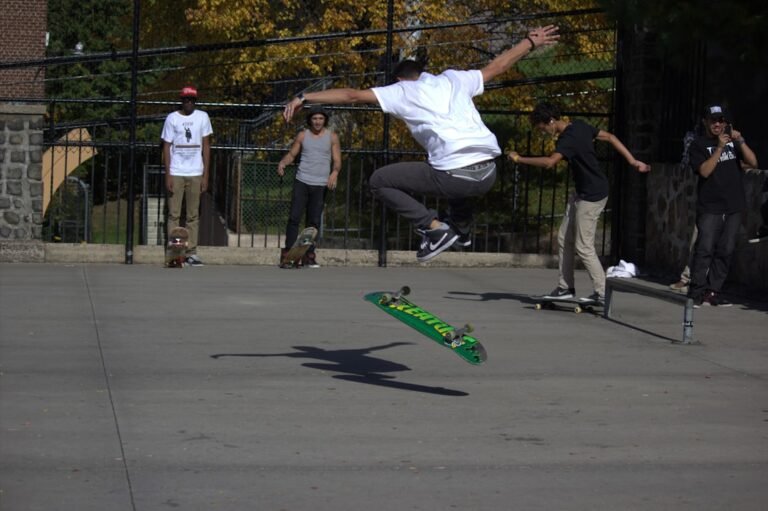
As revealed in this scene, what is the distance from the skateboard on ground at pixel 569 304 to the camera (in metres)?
12.8

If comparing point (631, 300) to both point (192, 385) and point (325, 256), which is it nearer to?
point (325, 256)

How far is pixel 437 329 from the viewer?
8773 mm

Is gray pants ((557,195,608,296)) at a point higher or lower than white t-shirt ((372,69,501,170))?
lower

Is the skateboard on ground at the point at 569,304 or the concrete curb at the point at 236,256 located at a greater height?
the concrete curb at the point at 236,256

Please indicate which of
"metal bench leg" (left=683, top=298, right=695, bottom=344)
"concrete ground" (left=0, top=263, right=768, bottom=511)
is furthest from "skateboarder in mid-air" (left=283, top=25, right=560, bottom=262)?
"metal bench leg" (left=683, top=298, right=695, bottom=344)

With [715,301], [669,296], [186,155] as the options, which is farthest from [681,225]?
[186,155]

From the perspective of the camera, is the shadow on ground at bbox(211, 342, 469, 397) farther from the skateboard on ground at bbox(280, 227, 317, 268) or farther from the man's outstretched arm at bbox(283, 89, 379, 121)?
the skateboard on ground at bbox(280, 227, 317, 268)

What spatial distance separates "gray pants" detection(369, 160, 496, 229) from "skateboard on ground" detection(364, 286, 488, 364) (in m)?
0.58

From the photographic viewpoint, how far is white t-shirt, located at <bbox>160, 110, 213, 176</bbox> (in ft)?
53.1

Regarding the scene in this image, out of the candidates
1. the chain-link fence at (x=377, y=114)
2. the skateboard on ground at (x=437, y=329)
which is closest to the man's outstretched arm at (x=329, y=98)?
the skateboard on ground at (x=437, y=329)

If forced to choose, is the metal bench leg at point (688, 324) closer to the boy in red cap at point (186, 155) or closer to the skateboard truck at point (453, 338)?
the skateboard truck at point (453, 338)

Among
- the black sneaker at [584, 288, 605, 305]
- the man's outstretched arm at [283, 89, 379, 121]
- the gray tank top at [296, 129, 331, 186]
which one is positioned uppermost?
the man's outstretched arm at [283, 89, 379, 121]

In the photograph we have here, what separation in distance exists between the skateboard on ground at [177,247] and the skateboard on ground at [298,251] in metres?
1.19

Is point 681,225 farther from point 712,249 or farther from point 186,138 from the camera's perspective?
point 186,138
